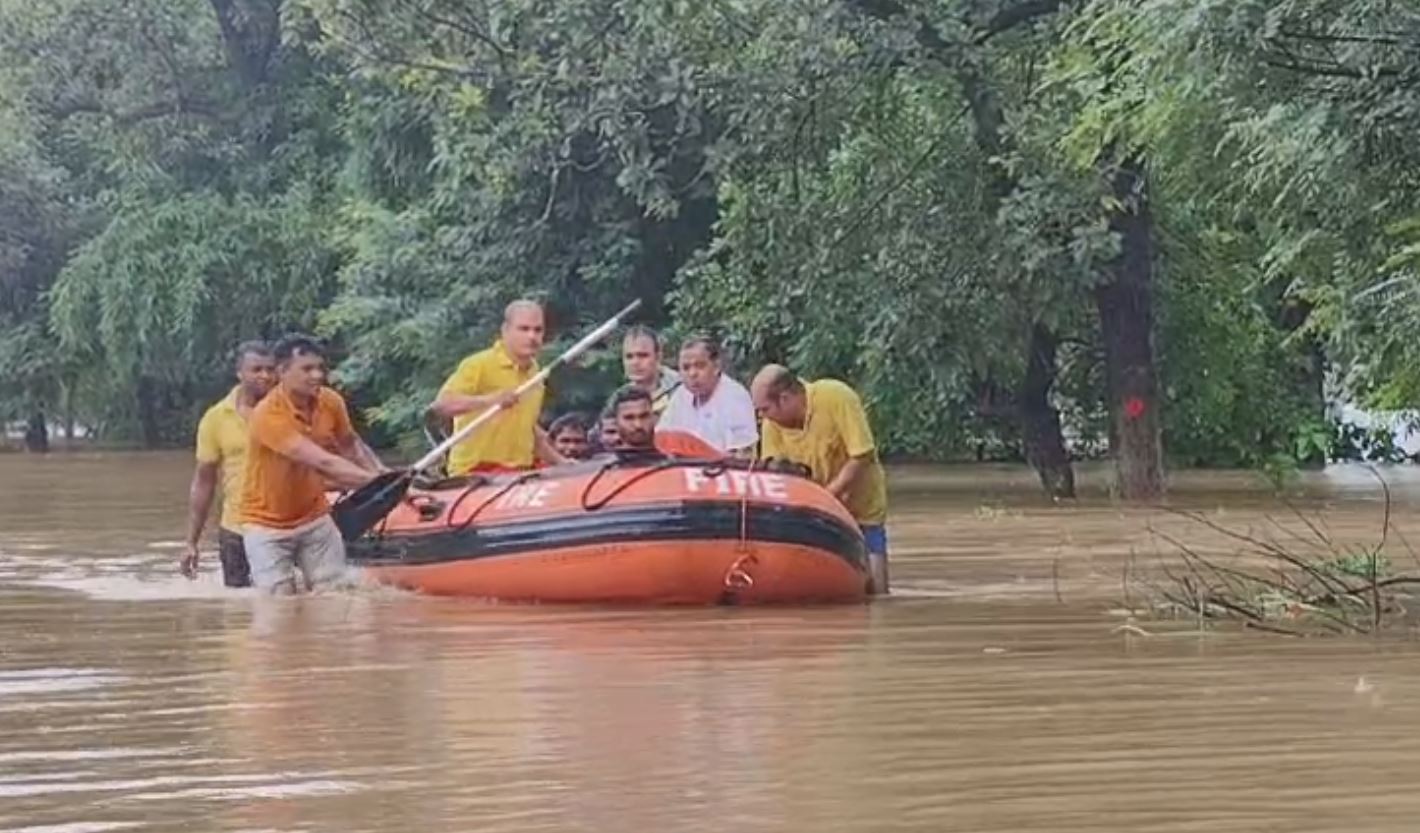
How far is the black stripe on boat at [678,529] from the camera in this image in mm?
14508

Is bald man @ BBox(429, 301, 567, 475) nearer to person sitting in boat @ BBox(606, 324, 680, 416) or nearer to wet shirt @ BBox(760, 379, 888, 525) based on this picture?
person sitting in boat @ BBox(606, 324, 680, 416)

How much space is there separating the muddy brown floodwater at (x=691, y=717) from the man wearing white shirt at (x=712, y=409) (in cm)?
132

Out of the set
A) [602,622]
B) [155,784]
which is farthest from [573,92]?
[155,784]

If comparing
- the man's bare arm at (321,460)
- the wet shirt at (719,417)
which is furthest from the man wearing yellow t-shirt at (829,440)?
the man's bare arm at (321,460)

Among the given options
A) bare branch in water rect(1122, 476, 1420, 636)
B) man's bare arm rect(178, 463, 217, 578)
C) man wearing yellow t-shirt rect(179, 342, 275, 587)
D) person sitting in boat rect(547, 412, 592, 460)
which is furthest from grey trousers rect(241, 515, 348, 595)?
bare branch in water rect(1122, 476, 1420, 636)

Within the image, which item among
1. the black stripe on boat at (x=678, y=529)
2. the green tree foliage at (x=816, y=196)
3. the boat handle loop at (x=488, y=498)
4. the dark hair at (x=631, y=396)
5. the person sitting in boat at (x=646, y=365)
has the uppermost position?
the green tree foliage at (x=816, y=196)

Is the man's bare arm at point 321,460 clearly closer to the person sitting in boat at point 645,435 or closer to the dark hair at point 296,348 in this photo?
the dark hair at point 296,348

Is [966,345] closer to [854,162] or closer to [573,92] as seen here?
[854,162]

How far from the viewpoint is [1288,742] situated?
8.88 m

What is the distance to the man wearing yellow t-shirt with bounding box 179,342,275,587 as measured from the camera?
16.0m

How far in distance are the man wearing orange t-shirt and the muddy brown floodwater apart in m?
0.29

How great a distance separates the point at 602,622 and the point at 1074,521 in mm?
10862

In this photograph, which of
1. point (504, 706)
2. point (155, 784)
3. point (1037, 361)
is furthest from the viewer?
point (1037, 361)

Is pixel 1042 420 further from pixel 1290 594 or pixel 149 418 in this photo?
pixel 149 418
